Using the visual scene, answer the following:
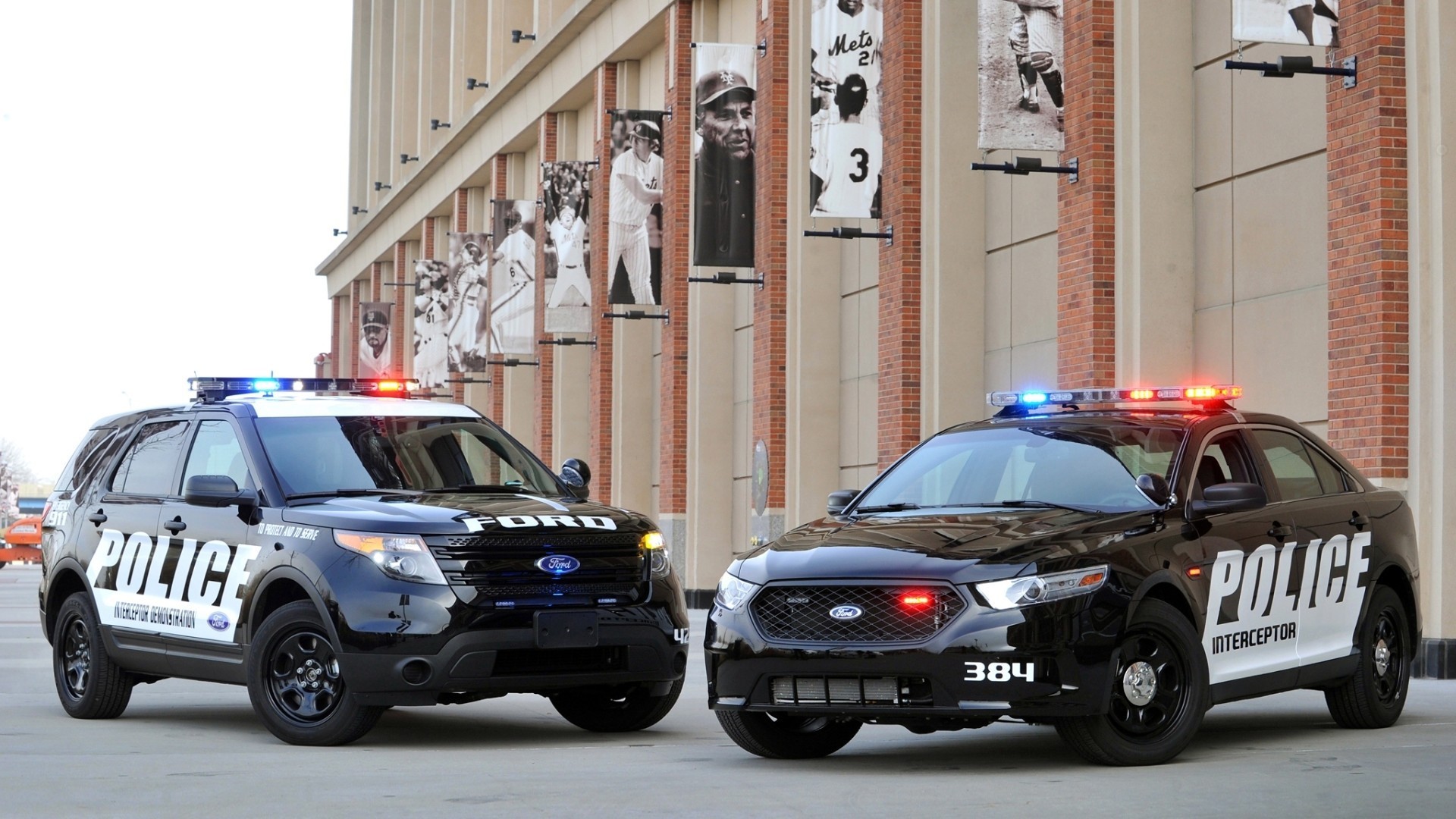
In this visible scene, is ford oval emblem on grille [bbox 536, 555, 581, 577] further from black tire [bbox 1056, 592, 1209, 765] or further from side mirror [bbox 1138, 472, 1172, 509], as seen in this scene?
side mirror [bbox 1138, 472, 1172, 509]

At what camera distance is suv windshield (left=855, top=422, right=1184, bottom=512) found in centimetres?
888

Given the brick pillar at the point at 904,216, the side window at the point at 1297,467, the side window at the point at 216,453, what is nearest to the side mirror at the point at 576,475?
the side window at the point at 216,453

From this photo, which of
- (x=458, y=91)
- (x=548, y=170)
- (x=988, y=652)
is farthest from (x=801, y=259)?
(x=458, y=91)

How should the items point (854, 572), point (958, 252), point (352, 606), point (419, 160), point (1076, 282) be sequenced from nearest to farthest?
point (854, 572) → point (352, 606) → point (1076, 282) → point (958, 252) → point (419, 160)

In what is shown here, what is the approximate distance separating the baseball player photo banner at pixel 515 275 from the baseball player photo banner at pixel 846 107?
53.7ft

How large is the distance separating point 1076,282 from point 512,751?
10795 millimetres

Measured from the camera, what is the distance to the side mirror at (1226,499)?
8.59 m

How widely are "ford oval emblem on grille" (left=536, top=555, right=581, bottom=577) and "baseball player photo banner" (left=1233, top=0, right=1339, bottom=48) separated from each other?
24.8 feet

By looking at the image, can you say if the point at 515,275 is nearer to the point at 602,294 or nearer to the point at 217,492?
the point at 602,294

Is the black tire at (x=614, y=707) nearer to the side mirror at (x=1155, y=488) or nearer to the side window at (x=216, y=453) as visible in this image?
the side window at (x=216, y=453)

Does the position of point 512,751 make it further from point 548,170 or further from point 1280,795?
point 548,170

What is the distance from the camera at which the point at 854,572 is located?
8.01 metres

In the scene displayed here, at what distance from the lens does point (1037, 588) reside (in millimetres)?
7844

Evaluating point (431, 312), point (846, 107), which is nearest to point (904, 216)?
point (846, 107)
